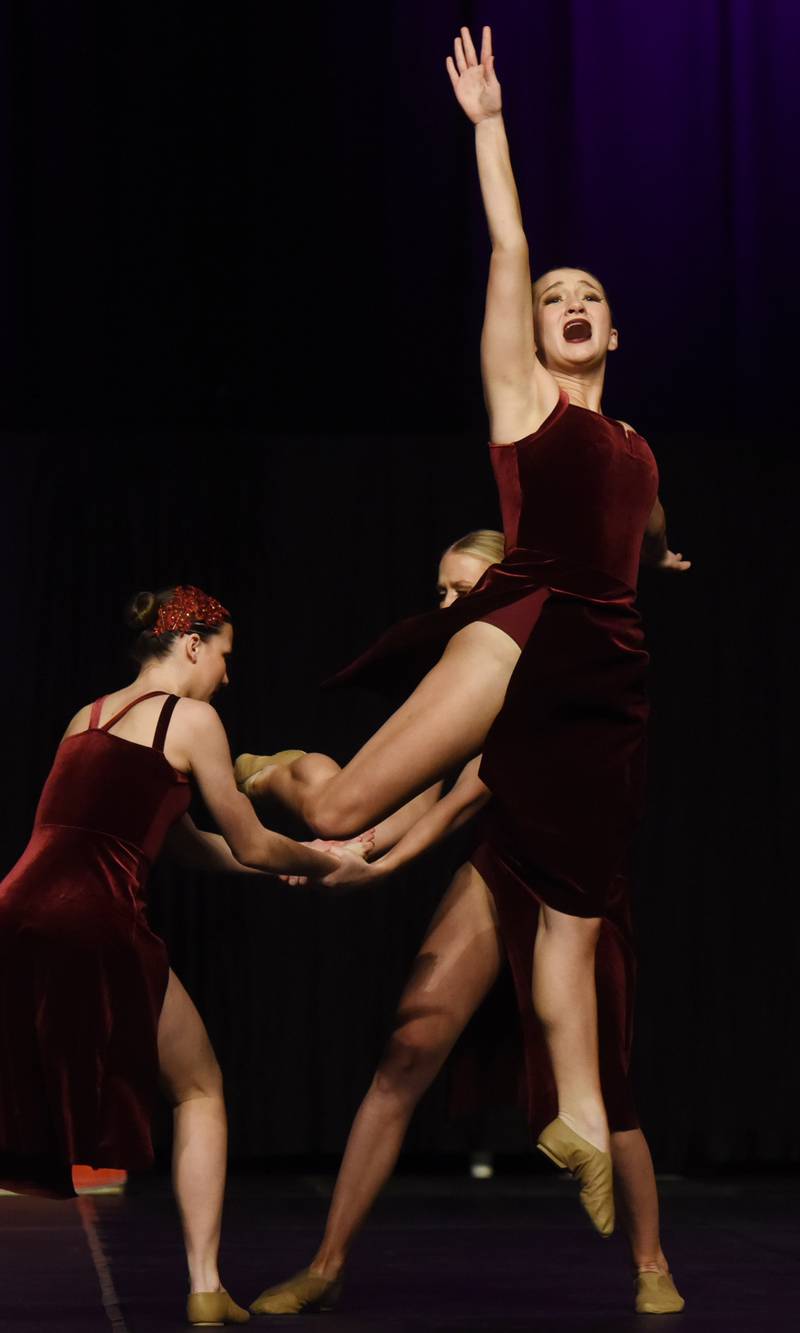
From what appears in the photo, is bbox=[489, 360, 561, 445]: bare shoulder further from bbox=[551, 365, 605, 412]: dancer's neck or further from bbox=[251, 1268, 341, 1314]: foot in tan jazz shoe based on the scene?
bbox=[251, 1268, 341, 1314]: foot in tan jazz shoe

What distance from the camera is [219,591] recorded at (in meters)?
5.80

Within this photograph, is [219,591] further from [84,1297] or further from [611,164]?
[84,1297]

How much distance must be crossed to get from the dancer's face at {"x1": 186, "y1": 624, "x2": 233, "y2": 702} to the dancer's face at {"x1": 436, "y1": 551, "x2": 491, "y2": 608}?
458 millimetres

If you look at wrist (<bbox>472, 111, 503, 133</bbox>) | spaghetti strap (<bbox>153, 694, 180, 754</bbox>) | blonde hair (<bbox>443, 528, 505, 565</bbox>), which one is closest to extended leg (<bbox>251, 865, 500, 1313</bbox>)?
spaghetti strap (<bbox>153, 694, 180, 754</bbox>)

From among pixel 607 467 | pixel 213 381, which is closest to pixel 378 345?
pixel 213 381

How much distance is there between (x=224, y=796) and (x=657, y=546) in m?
0.91

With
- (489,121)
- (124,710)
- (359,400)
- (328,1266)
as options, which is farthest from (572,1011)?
(359,400)

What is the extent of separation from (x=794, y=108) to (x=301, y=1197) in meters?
3.62

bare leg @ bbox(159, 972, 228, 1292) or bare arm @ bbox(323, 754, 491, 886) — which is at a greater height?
bare arm @ bbox(323, 754, 491, 886)

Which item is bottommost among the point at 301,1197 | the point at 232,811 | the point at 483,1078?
the point at 301,1197

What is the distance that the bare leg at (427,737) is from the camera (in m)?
2.99

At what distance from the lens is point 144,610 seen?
3.71 meters

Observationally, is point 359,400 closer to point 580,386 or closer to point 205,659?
point 205,659

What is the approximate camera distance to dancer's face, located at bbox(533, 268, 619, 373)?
3277mm
